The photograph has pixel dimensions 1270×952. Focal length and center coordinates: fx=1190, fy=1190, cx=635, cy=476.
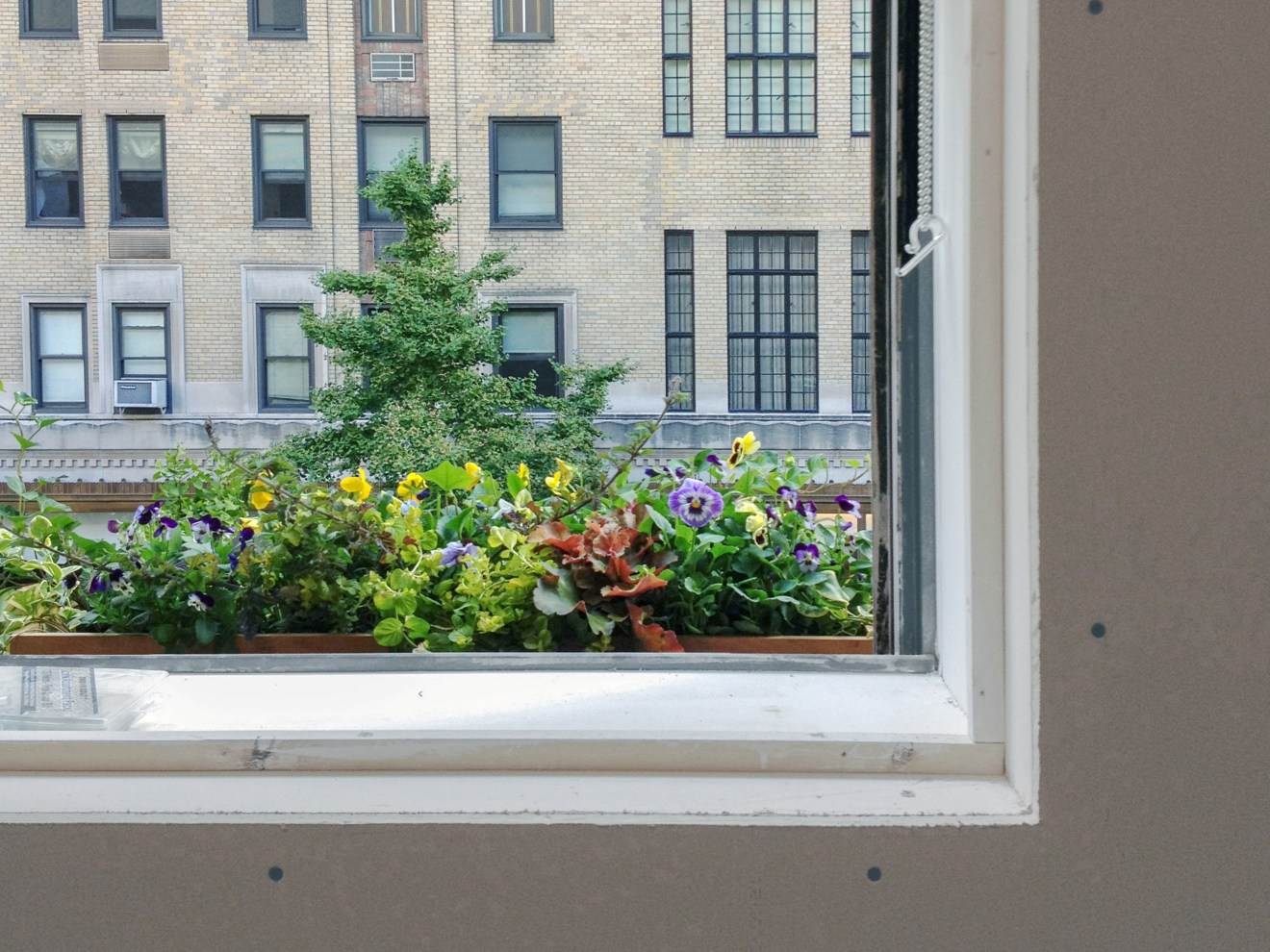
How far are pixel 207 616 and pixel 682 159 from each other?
12577 mm

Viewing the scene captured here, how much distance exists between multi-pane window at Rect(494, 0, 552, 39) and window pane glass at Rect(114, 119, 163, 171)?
3.96 m

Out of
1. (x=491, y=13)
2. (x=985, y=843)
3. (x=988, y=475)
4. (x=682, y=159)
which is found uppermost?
(x=491, y=13)

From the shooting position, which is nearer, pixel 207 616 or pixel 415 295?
pixel 207 616

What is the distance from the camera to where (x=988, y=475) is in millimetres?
680

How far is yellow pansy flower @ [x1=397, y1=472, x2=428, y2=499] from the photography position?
5.17 feet

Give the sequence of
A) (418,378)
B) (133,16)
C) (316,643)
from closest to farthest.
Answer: (316,643)
(418,378)
(133,16)

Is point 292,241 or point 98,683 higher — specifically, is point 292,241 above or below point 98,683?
above

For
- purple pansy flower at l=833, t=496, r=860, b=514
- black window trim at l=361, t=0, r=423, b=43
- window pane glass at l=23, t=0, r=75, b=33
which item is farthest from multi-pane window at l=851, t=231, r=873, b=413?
purple pansy flower at l=833, t=496, r=860, b=514

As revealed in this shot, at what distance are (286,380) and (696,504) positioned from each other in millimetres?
12519

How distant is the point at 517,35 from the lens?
13.3 m

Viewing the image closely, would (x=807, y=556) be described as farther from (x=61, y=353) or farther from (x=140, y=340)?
(x=61, y=353)

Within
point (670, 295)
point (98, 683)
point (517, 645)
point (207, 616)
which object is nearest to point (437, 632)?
point (517, 645)

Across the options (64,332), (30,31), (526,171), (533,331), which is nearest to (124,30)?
(30,31)

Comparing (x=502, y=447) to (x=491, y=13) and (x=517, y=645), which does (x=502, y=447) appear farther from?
(x=517, y=645)
